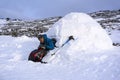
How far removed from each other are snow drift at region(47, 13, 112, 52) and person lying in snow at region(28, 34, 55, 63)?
0.62 meters

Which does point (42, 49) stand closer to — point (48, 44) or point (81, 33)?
point (48, 44)

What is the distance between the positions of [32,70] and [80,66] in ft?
6.13

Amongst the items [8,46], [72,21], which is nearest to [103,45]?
[72,21]

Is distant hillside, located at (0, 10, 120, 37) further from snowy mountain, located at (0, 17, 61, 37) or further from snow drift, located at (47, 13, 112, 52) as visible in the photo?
snow drift, located at (47, 13, 112, 52)

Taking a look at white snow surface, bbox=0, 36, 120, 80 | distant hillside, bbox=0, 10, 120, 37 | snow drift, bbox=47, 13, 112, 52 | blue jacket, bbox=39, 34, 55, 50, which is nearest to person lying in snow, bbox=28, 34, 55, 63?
blue jacket, bbox=39, 34, 55, 50

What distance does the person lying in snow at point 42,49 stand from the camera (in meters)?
12.2

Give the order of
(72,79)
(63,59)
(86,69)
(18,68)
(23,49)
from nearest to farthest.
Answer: (72,79) < (86,69) < (18,68) < (63,59) < (23,49)

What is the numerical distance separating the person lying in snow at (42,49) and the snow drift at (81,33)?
2.03 feet

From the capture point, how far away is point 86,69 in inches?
397

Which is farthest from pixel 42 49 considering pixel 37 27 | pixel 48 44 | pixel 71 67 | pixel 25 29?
pixel 37 27

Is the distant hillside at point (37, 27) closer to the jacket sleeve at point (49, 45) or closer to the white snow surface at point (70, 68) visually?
the jacket sleeve at point (49, 45)

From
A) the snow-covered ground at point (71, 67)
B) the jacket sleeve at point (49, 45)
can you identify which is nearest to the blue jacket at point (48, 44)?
the jacket sleeve at point (49, 45)

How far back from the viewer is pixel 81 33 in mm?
13422

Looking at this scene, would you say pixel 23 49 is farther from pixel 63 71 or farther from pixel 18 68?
pixel 63 71
